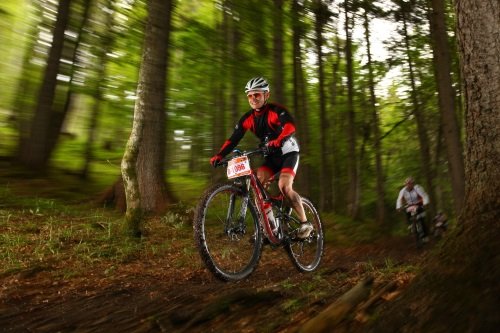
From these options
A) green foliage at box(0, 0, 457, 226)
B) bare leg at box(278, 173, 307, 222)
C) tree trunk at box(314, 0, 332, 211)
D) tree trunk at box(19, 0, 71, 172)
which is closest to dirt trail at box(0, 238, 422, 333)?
bare leg at box(278, 173, 307, 222)

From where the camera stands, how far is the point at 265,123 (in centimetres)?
541

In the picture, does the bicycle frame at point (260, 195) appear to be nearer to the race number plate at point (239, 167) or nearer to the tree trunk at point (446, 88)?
the race number plate at point (239, 167)

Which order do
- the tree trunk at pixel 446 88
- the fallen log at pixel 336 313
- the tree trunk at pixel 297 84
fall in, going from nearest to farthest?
the fallen log at pixel 336 313, the tree trunk at pixel 297 84, the tree trunk at pixel 446 88

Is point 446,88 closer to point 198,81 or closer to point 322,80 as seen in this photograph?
point 322,80

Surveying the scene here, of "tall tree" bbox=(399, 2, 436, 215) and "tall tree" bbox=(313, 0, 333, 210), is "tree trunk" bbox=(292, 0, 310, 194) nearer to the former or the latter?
"tall tree" bbox=(313, 0, 333, 210)

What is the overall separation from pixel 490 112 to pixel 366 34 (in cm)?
1259

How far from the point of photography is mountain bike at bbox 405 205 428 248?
1127 cm

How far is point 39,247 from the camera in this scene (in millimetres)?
6008

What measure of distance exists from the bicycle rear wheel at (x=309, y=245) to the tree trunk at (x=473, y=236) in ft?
10.1

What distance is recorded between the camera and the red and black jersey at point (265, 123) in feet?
→ 17.2

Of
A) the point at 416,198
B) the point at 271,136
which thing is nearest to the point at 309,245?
the point at 271,136

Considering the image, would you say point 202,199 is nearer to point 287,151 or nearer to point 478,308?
point 287,151

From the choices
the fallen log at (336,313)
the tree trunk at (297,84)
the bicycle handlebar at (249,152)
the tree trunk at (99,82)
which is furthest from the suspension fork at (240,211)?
the tree trunk at (99,82)

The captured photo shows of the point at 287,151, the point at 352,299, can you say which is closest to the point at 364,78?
the point at 287,151
